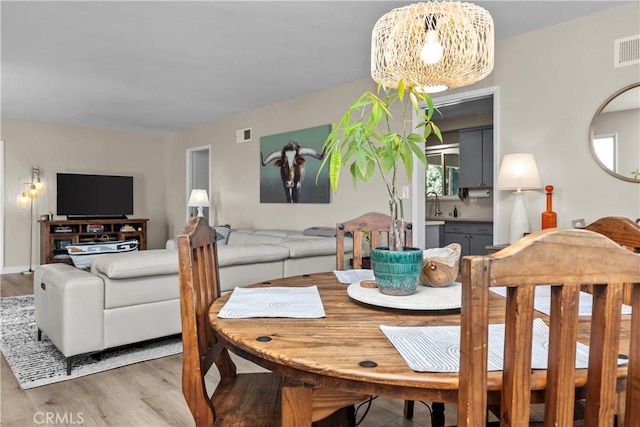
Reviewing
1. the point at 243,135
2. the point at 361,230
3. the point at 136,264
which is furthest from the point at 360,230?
the point at 243,135

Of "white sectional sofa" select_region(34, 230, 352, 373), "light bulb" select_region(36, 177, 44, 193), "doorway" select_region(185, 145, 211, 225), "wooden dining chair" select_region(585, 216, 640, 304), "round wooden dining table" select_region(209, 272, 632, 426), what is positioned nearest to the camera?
"round wooden dining table" select_region(209, 272, 632, 426)

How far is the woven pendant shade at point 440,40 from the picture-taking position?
2.15 m

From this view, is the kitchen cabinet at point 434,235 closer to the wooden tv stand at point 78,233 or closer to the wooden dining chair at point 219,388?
the wooden dining chair at point 219,388

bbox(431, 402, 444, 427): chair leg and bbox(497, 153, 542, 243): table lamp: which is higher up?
bbox(497, 153, 542, 243): table lamp

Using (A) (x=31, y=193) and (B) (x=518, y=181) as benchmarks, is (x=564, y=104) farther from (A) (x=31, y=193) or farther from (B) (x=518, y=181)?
(A) (x=31, y=193)

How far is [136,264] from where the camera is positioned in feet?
8.88

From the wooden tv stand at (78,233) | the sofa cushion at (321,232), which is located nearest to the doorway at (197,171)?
the wooden tv stand at (78,233)

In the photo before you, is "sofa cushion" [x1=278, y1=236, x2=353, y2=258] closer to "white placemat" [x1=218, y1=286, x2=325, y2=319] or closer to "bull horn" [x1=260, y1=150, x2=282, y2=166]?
"white placemat" [x1=218, y1=286, x2=325, y2=319]

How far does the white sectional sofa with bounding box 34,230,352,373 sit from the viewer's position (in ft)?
8.48

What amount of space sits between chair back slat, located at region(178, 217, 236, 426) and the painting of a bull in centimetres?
363

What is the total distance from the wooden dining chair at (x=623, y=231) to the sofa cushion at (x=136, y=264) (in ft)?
7.75

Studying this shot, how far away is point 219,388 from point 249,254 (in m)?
1.80

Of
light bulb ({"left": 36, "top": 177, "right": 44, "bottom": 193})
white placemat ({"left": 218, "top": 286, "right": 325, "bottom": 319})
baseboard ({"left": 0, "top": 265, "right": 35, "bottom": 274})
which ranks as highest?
light bulb ({"left": 36, "top": 177, "right": 44, "bottom": 193})

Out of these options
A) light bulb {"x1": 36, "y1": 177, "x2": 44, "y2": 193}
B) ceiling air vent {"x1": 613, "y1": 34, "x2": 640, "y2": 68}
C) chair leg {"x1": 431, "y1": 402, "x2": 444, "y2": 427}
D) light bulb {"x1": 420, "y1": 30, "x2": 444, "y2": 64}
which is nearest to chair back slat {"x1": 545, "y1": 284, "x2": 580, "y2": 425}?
chair leg {"x1": 431, "y1": 402, "x2": 444, "y2": 427}
